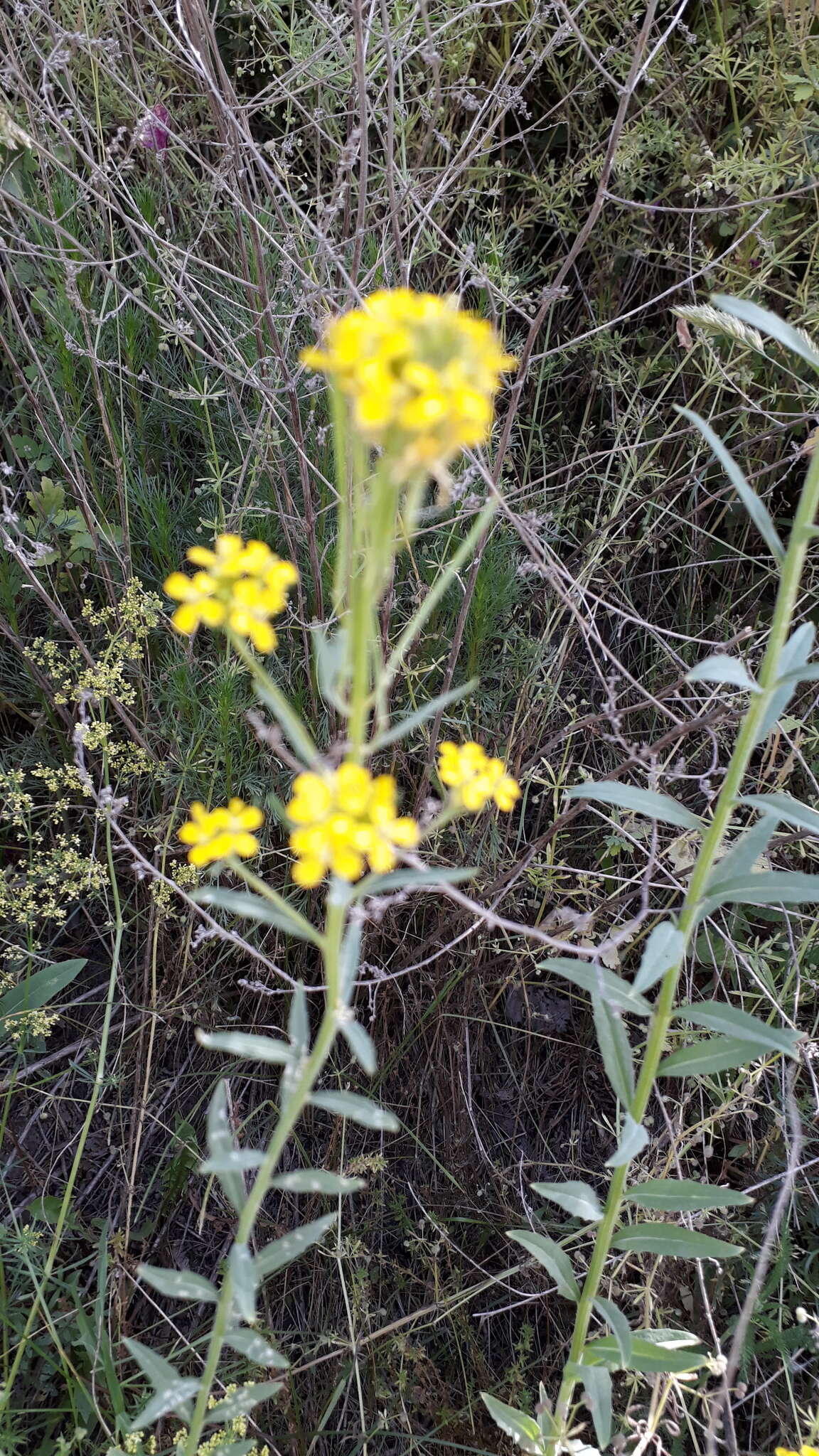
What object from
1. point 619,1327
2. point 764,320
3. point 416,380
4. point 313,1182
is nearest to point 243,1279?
point 313,1182

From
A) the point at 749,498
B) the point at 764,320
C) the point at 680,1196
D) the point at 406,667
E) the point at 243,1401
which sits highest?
the point at 406,667

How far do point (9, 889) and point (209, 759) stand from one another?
0.43 m

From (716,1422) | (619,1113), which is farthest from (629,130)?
(716,1422)

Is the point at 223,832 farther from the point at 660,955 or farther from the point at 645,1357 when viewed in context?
the point at 645,1357

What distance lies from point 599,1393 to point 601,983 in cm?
53

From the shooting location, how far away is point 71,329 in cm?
199

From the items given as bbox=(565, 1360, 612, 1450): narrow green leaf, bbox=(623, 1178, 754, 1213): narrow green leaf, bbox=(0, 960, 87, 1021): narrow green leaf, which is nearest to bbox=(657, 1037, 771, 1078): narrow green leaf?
bbox=(623, 1178, 754, 1213): narrow green leaf

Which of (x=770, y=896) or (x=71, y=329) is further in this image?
(x=71, y=329)

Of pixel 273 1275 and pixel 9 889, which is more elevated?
pixel 9 889

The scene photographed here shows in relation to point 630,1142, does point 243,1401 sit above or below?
below

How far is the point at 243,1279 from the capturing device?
0.88 metres

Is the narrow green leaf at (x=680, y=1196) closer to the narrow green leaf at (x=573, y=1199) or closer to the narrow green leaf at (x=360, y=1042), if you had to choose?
the narrow green leaf at (x=573, y=1199)

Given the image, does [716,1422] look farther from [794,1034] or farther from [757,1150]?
[757,1150]

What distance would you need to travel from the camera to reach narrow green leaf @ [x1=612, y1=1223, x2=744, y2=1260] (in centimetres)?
120
